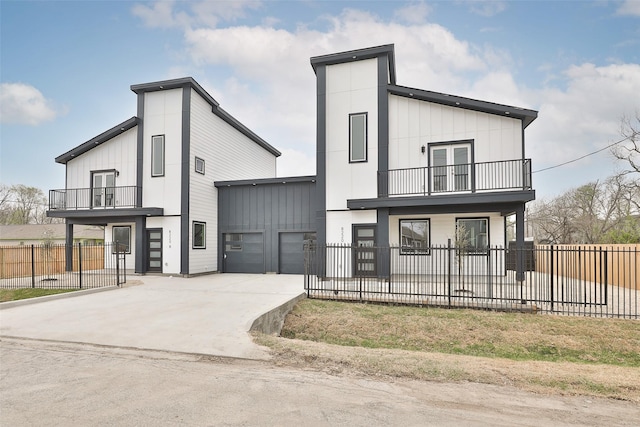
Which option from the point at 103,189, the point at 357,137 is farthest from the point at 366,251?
the point at 103,189

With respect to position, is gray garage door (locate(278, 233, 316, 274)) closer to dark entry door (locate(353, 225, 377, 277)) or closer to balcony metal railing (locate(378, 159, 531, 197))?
dark entry door (locate(353, 225, 377, 277))

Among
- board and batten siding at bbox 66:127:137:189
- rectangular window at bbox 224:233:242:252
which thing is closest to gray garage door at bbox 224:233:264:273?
rectangular window at bbox 224:233:242:252

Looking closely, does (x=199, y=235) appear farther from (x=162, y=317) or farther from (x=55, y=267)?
(x=162, y=317)

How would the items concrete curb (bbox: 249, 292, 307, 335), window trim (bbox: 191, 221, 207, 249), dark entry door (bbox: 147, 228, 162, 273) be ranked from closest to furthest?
1. concrete curb (bbox: 249, 292, 307, 335)
2. window trim (bbox: 191, 221, 207, 249)
3. dark entry door (bbox: 147, 228, 162, 273)

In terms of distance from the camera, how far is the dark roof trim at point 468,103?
43.6ft

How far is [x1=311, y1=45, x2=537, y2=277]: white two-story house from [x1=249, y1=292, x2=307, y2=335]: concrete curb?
476 cm

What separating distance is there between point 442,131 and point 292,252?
894 cm

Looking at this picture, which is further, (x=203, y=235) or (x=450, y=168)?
(x=203, y=235)

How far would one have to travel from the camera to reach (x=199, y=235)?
1719 cm

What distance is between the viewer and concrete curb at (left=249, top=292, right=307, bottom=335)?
776 cm

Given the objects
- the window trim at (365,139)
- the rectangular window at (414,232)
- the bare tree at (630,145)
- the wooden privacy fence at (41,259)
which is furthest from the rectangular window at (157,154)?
the bare tree at (630,145)

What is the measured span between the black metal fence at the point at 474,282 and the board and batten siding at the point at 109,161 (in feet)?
35.6

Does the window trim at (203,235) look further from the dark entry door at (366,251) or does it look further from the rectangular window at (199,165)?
the dark entry door at (366,251)

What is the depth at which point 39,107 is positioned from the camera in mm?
27859
